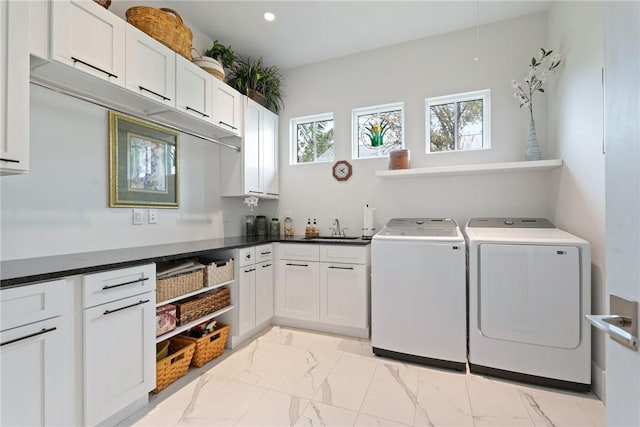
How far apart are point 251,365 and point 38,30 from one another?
94.7 inches

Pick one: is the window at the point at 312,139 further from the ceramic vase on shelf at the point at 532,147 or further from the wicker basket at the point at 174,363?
the wicker basket at the point at 174,363

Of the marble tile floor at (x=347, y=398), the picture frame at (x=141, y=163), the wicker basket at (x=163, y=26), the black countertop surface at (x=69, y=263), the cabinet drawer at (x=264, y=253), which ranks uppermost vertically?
the wicker basket at (x=163, y=26)

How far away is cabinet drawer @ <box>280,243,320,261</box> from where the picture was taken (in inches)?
112

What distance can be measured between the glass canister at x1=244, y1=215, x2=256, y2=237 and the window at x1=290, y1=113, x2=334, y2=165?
0.89m

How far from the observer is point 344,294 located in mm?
2742

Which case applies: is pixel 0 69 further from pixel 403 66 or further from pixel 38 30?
pixel 403 66

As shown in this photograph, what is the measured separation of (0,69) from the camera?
125 centimetres

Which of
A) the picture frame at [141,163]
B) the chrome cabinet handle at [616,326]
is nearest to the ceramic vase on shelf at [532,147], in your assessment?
the chrome cabinet handle at [616,326]

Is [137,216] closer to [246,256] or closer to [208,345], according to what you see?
[246,256]

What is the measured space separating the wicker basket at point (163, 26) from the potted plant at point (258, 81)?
82 centimetres

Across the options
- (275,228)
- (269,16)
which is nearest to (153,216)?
(275,228)

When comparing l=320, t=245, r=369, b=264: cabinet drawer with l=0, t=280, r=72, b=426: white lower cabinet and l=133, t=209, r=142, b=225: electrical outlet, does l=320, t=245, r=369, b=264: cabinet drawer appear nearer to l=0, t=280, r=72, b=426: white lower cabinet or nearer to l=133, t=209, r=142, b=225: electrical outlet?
l=133, t=209, r=142, b=225: electrical outlet

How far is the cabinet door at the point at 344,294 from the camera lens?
2682 mm

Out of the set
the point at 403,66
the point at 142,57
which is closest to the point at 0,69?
the point at 142,57
